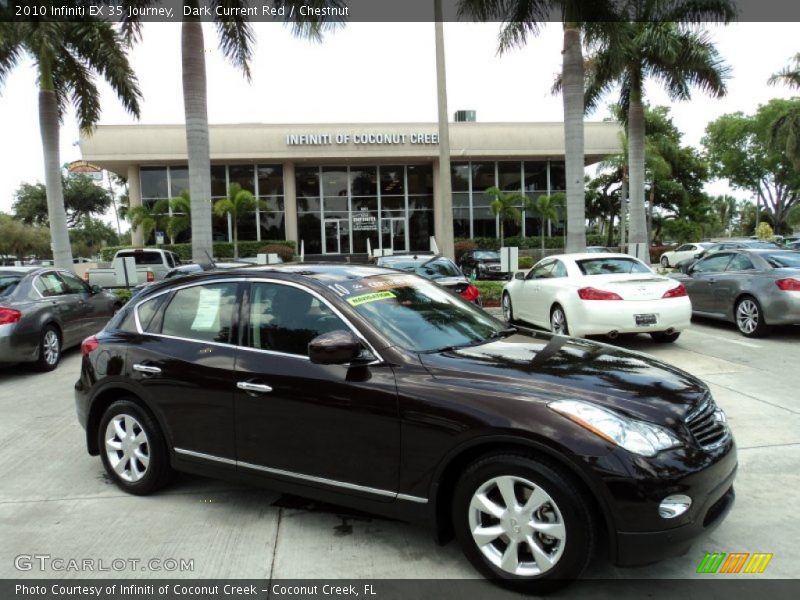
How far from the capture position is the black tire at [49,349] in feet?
27.7

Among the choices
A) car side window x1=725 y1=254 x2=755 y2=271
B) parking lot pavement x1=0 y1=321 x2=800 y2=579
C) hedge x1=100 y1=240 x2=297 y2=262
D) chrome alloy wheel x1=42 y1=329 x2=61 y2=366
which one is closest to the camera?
parking lot pavement x1=0 y1=321 x2=800 y2=579

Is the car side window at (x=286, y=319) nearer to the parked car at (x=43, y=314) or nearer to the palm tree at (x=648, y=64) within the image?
the parked car at (x=43, y=314)

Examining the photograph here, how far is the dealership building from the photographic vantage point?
3155 centimetres

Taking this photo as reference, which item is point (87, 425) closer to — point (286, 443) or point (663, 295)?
point (286, 443)

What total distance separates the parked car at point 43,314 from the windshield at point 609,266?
7.87 m

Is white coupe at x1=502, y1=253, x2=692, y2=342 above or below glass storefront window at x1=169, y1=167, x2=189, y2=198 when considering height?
below

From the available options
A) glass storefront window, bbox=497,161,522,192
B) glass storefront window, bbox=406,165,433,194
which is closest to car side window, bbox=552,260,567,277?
glass storefront window, bbox=406,165,433,194

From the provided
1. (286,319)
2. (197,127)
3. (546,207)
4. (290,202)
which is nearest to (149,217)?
(290,202)

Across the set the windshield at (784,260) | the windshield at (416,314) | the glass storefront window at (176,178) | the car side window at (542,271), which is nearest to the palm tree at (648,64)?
the windshield at (784,260)

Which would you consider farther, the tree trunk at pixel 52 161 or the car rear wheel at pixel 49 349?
the tree trunk at pixel 52 161

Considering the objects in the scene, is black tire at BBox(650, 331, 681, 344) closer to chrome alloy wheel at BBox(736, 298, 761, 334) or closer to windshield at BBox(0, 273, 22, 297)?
chrome alloy wheel at BBox(736, 298, 761, 334)

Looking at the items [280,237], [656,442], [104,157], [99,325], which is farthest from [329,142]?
[656,442]

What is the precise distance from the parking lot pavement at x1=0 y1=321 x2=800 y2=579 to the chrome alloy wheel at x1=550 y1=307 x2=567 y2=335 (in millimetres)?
3448

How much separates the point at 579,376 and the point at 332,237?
3203cm
